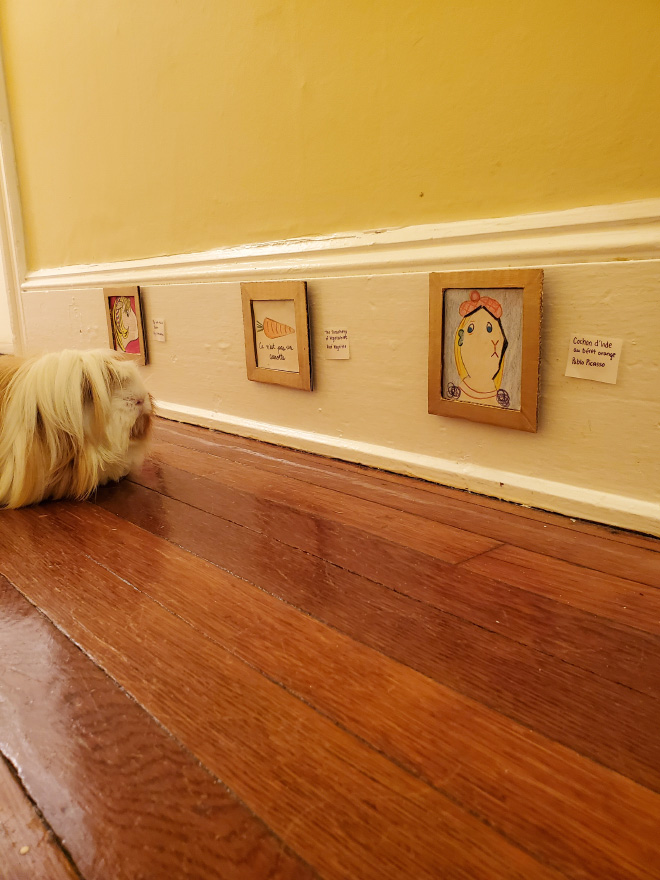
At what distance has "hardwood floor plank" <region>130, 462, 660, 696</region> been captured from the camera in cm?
64

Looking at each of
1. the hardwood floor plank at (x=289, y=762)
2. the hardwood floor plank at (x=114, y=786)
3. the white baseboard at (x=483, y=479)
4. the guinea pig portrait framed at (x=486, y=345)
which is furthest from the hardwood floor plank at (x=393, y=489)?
the hardwood floor plank at (x=114, y=786)

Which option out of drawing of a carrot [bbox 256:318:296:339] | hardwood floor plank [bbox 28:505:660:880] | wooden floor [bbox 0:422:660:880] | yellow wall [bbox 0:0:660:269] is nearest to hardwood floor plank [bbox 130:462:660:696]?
wooden floor [bbox 0:422:660:880]

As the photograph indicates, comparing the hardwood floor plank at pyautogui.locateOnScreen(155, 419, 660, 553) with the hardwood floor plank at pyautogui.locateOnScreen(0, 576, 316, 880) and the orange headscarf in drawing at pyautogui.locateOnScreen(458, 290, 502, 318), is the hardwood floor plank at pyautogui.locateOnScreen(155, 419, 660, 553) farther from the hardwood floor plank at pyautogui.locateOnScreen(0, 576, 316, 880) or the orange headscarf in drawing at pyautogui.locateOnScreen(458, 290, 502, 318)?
the hardwood floor plank at pyautogui.locateOnScreen(0, 576, 316, 880)

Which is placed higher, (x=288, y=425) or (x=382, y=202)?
(x=382, y=202)

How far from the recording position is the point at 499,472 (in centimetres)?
112

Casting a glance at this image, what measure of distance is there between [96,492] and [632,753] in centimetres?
108

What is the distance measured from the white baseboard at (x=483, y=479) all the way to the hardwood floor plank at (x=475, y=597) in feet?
0.90

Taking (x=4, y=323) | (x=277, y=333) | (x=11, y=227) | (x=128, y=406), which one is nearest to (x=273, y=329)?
(x=277, y=333)

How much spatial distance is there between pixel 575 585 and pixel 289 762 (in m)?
0.47

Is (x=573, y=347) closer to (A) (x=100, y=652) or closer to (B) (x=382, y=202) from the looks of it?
(B) (x=382, y=202)

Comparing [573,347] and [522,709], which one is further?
[573,347]

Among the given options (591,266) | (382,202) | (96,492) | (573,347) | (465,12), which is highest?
(465,12)


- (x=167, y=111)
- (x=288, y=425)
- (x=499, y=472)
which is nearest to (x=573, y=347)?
(x=499, y=472)

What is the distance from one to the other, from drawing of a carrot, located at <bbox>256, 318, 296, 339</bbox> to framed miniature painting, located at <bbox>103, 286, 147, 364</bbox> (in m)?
0.56
